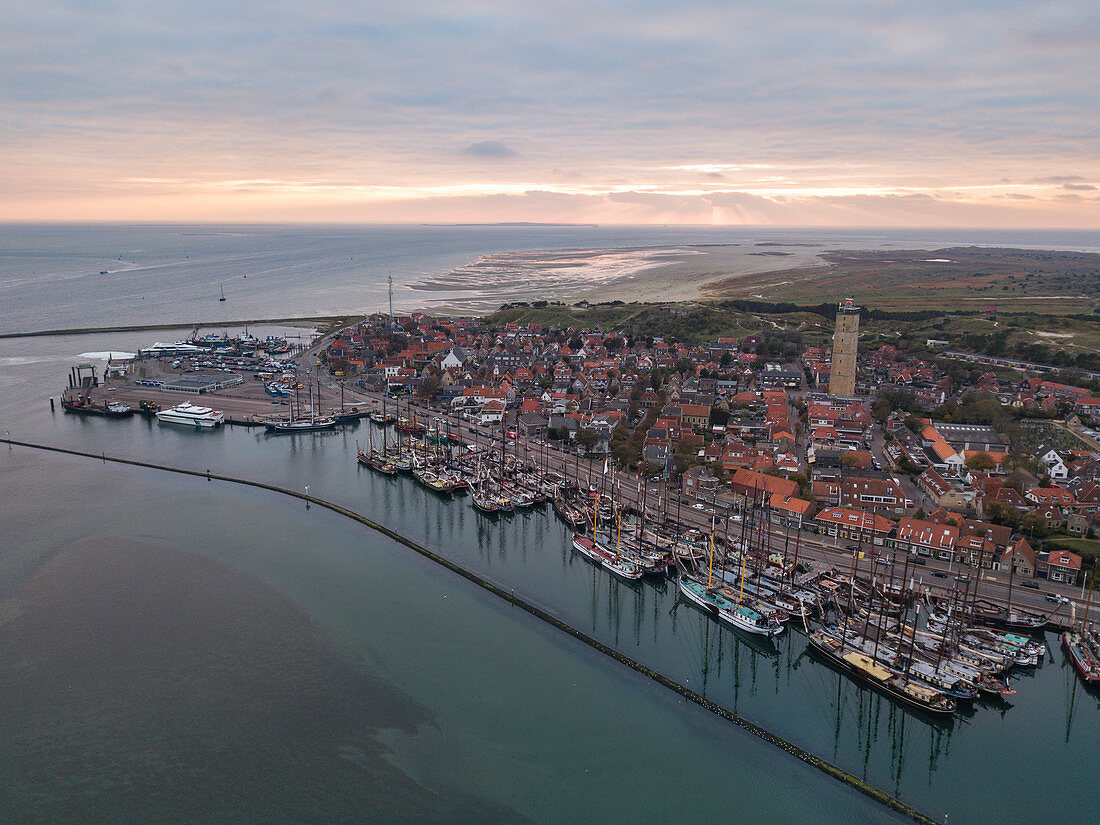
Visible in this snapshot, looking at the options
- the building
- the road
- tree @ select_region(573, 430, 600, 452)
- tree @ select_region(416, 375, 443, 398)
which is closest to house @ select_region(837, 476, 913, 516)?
the road

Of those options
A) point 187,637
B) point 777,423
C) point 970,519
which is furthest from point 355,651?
point 777,423

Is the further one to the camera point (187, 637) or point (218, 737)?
point (187, 637)

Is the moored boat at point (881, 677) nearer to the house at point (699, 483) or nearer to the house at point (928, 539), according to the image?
the house at point (928, 539)

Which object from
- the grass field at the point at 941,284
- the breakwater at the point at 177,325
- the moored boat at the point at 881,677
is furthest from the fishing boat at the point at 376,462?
the grass field at the point at 941,284

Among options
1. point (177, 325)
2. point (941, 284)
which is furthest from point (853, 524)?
point (941, 284)

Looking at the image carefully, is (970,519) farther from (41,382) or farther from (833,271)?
(833,271)

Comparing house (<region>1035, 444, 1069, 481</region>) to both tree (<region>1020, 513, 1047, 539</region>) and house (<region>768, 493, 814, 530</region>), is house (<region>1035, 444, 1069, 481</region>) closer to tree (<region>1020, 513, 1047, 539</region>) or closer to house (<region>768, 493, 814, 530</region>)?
tree (<region>1020, 513, 1047, 539</region>)

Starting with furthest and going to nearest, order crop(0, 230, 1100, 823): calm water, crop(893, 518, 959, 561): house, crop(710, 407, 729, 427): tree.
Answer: crop(710, 407, 729, 427): tree
crop(893, 518, 959, 561): house
crop(0, 230, 1100, 823): calm water
